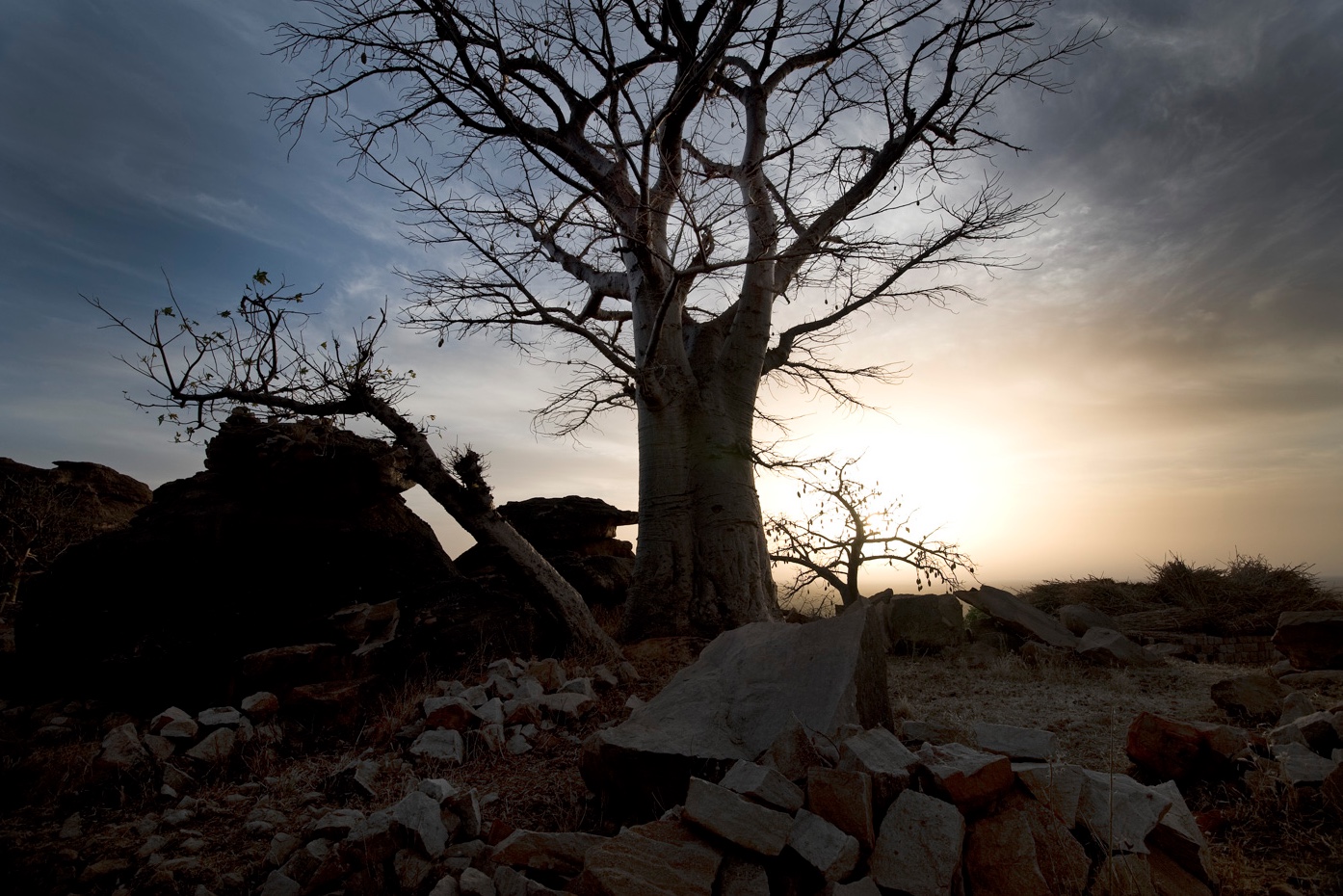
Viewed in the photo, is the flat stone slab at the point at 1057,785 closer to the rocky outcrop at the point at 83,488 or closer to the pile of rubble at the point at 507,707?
the pile of rubble at the point at 507,707

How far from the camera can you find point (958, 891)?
2.22m

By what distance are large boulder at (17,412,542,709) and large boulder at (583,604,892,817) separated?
291cm

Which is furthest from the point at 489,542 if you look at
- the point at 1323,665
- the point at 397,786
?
the point at 1323,665

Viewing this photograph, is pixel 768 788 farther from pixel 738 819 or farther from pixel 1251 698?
pixel 1251 698

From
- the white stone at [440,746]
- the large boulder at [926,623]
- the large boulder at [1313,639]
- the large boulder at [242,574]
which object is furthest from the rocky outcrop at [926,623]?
the white stone at [440,746]

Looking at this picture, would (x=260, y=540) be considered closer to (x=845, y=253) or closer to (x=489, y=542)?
(x=489, y=542)

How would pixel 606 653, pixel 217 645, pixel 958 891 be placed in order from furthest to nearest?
pixel 606 653 < pixel 217 645 < pixel 958 891

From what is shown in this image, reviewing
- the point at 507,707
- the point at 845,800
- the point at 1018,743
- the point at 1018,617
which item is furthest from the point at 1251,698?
the point at 507,707

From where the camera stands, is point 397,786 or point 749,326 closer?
point 397,786

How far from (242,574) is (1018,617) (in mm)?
8414

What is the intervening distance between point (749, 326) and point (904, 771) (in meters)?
5.94

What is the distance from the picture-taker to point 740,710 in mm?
3451

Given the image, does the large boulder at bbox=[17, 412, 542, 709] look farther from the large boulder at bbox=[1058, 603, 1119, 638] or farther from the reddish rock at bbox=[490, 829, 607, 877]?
the large boulder at bbox=[1058, 603, 1119, 638]

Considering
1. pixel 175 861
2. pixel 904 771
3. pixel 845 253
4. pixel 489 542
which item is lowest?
pixel 175 861
